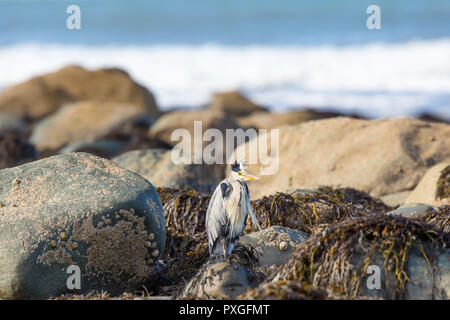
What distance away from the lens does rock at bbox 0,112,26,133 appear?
766 inches

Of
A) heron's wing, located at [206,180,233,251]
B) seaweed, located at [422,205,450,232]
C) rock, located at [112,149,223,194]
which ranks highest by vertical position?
heron's wing, located at [206,180,233,251]

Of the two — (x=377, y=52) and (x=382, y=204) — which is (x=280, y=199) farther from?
(x=377, y=52)

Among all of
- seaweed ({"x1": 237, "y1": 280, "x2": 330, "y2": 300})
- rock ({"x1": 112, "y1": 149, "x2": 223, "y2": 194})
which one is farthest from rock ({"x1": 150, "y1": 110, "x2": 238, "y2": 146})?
seaweed ({"x1": 237, "y1": 280, "x2": 330, "y2": 300})

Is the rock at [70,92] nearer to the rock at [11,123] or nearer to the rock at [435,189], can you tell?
the rock at [11,123]

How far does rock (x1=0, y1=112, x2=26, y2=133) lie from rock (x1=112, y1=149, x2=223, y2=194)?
10.5 m

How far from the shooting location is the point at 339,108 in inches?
988

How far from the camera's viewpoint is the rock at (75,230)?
16.3ft

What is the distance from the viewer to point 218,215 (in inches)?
202

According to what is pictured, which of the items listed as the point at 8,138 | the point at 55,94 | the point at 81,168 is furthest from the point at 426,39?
the point at 81,168

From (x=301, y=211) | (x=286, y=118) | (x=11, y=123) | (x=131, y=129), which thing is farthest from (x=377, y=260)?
(x=11, y=123)

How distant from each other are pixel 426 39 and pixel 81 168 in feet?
75.3

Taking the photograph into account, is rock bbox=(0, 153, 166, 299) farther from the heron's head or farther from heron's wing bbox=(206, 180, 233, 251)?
the heron's head

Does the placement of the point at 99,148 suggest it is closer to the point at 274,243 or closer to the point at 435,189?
the point at 435,189

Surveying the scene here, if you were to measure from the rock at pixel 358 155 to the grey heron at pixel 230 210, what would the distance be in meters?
4.05
